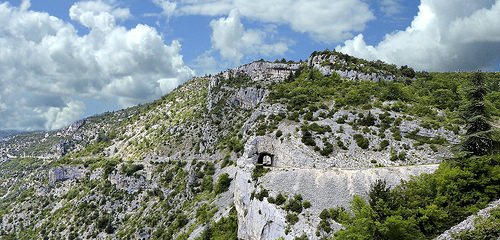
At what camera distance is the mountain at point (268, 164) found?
92.0 feet

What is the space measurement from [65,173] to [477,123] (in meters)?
147

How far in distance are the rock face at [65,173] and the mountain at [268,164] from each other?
54cm

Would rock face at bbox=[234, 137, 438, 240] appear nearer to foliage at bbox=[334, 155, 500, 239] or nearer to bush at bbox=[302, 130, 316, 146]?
foliage at bbox=[334, 155, 500, 239]

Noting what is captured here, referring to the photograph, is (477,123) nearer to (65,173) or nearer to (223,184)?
(223,184)

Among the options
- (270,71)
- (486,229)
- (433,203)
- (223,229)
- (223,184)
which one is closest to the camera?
(486,229)

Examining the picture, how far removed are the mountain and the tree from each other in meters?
1.59

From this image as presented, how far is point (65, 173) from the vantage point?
371 ft

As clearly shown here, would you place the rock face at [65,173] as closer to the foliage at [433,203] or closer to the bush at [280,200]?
the bush at [280,200]

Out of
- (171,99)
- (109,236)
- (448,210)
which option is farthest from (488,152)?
(171,99)

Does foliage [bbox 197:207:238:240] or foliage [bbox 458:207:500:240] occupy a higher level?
foliage [bbox 458:207:500:240]

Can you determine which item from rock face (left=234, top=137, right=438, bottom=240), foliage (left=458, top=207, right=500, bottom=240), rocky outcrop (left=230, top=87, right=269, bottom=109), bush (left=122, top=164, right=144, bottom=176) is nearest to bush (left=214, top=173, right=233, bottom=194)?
rock face (left=234, top=137, right=438, bottom=240)

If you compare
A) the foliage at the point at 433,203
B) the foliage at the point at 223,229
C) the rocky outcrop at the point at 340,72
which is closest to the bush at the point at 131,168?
the foliage at the point at 223,229

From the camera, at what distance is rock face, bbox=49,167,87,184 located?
365 feet

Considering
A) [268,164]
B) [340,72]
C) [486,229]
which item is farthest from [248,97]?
[486,229]
